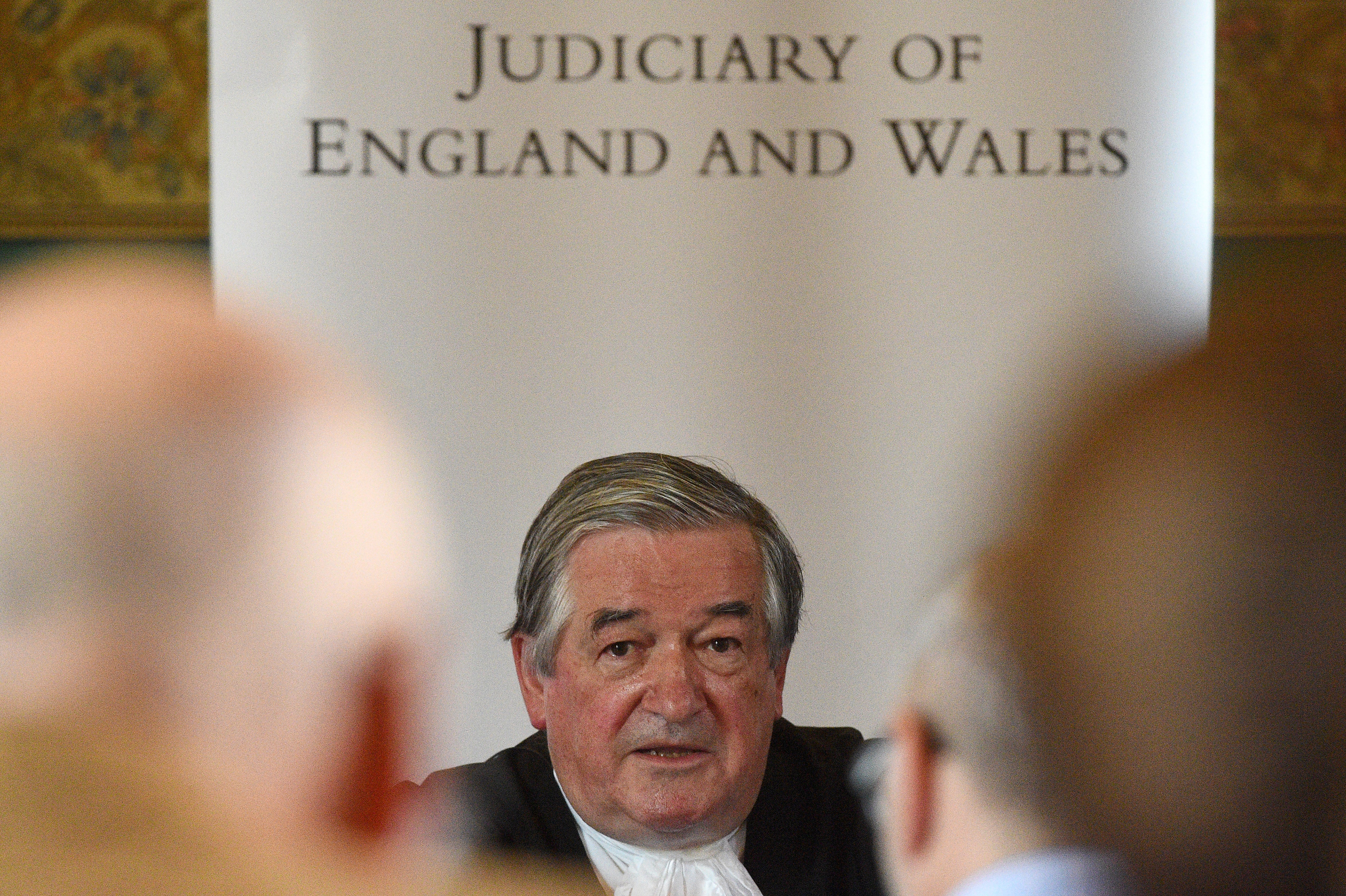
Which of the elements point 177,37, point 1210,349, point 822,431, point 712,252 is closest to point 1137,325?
point 822,431

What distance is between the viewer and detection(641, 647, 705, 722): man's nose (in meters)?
1.93

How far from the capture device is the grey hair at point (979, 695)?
698 mm

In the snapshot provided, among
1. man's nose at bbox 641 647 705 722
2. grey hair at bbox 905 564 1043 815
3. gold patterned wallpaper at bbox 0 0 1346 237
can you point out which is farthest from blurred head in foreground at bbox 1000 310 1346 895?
gold patterned wallpaper at bbox 0 0 1346 237

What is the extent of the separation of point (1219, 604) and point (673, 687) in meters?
1.32

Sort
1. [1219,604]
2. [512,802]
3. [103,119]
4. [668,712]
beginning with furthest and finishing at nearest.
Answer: [103,119] < [512,802] < [668,712] < [1219,604]

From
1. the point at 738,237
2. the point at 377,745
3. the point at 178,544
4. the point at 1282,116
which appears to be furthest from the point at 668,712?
the point at 1282,116

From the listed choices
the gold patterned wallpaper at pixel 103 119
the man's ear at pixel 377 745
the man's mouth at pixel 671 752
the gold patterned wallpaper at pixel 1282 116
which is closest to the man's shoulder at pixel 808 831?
the man's mouth at pixel 671 752

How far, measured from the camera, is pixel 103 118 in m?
4.10

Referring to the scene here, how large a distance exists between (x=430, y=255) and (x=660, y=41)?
1.38ft

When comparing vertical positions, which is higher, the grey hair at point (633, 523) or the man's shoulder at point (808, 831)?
the grey hair at point (633, 523)

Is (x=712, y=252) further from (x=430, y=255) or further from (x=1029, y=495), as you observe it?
(x=1029, y=495)

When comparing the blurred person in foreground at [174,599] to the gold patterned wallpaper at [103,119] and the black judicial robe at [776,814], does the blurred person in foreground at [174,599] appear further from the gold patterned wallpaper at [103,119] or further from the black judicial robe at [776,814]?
the gold patterned wallpaper at [103,119]

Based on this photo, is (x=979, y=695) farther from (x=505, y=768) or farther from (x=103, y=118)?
(x=103, y=118)

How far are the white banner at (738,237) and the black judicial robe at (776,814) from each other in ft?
0.14
